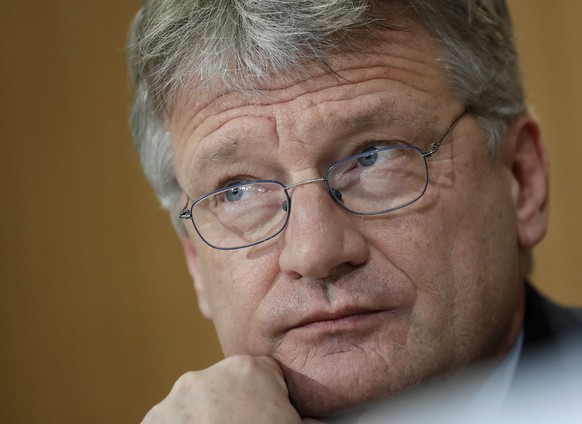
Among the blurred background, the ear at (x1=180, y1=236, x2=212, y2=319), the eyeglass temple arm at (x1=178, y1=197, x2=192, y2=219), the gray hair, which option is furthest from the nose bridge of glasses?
the blurred background

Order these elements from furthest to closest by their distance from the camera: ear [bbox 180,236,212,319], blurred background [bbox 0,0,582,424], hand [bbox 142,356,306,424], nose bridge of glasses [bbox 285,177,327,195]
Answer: blurred background [bbox 0,0,582,424] < ear [bbox 180,236,212,319] < nose bridge of glasses [bbox 285,177,327,195] < hand [bbox 142,356,306,424]

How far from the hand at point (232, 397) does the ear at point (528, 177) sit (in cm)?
72

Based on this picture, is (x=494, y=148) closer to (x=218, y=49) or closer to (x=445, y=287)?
(x=445, y=287)

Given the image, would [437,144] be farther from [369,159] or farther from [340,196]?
[340,196]

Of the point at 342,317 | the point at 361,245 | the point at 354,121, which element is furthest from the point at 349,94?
the point at 342,317

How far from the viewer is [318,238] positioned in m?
1.69

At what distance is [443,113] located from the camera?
6.18ft

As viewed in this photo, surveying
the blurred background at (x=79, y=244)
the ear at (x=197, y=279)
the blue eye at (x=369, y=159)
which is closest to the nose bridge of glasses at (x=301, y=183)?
the blue eye at (x=369, y=159)

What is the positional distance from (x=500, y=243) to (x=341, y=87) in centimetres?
52

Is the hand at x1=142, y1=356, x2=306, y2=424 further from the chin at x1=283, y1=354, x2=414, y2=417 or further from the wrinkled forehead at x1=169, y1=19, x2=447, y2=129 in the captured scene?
the wrinkled forehead at x1=169, y1=19, x2=447, y2=129

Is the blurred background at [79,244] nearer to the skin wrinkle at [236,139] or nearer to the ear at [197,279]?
the ear at [197,279]

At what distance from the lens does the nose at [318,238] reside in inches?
66.3

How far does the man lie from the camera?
1.73m

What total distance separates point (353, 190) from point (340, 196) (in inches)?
1.6
